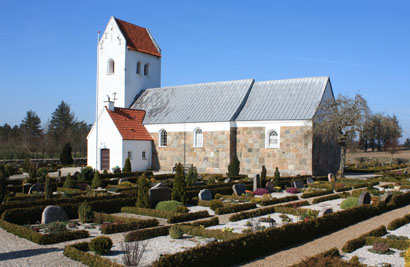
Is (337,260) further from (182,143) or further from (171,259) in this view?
(182,143)

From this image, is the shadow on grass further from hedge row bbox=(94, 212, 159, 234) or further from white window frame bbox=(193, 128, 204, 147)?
white window frame bbox=(193, 128, 204, 147)

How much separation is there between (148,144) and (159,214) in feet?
58.8

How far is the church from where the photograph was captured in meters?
24.7

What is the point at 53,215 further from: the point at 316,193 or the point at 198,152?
the point at 198,152

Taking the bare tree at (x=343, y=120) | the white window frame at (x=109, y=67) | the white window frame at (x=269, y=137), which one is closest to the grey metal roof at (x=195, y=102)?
the white window frame at (x=269, y=137)

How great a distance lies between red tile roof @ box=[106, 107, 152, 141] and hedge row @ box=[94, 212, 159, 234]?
55.6 feet

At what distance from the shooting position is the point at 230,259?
759 centimetres

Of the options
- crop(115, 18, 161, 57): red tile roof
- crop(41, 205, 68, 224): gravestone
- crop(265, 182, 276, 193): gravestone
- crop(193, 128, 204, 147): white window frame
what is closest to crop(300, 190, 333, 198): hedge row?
crop(265, 182, 276, 193): gravestone

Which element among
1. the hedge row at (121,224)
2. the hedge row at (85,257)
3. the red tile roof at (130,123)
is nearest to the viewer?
the hedge row at (85,257)

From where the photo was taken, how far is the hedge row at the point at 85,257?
A: 22.3ft

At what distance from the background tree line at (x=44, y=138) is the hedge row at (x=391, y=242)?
33.1m

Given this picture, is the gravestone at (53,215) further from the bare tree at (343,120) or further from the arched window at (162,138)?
the arched window at (162,138)

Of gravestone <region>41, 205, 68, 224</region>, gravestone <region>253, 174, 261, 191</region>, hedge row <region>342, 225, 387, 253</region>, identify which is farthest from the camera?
gravestone <region>253, 174, 261, 191</region>

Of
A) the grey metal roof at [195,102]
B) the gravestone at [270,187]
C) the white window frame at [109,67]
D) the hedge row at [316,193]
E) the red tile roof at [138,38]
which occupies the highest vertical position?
the red tile roof at [138,38]
